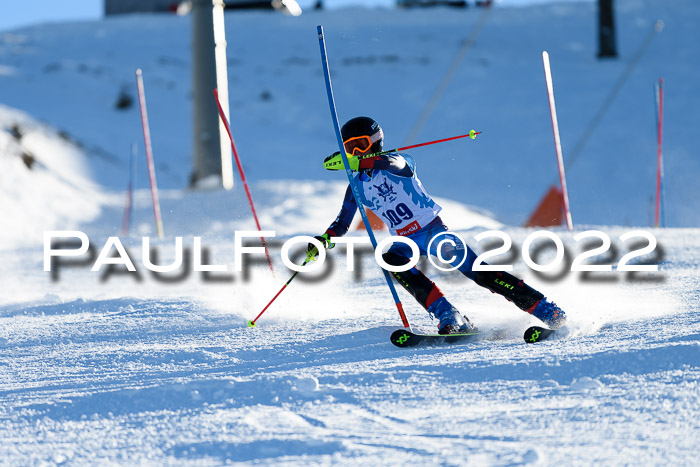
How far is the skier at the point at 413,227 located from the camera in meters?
3.77

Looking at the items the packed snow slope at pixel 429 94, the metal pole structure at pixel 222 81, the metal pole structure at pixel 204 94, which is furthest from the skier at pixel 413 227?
the metal pole structure at pixel 204 94

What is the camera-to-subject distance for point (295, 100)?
55.4 ft

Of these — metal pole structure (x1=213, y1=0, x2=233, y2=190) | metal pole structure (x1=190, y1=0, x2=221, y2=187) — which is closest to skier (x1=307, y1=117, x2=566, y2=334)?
metal pole structure (x1=213, y1=0, x2=233, y2=190)

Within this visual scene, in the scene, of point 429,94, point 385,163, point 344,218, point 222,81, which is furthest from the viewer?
point 429,94

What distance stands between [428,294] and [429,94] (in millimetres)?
13152

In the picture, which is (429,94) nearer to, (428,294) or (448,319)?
(428,294)

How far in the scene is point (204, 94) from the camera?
450 inches

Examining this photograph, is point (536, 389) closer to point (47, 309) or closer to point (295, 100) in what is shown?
point (47, 309)

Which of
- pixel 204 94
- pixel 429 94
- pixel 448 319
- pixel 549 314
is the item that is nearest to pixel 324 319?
pixel 448 319

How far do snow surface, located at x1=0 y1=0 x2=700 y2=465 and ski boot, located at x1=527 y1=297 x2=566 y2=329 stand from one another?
99 mm

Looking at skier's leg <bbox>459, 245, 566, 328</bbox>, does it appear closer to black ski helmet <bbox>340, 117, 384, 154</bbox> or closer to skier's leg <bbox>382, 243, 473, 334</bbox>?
skier's leg <bbox>382, 243, 473, 334</bbox>

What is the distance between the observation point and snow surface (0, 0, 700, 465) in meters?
2.49

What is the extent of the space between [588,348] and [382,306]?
1659mm

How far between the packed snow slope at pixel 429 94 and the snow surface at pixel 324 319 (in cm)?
8
